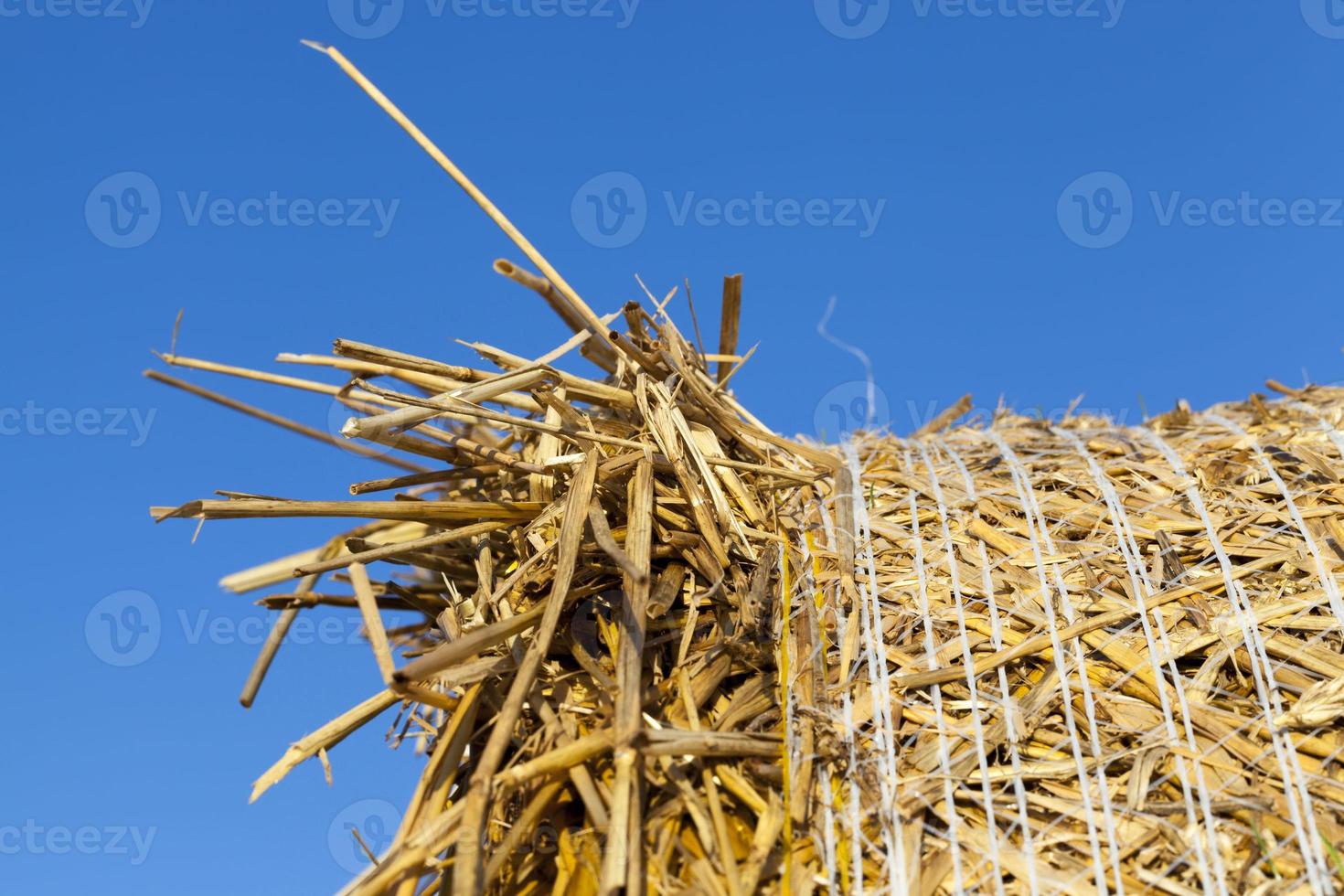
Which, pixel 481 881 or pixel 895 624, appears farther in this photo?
pixel 895 624

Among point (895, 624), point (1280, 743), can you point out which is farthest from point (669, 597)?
point (1280, 743)

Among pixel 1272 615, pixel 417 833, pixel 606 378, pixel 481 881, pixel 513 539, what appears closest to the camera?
pixel 481 881

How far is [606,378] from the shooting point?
120 inches

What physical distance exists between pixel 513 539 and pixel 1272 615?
5.74 ft

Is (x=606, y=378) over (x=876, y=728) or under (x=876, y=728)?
over

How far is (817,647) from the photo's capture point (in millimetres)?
2361

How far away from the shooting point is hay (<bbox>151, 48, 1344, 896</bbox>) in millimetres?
2029

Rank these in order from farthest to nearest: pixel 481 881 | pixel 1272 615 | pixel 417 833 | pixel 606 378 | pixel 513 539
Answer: pixel 606 378, pixel 513 539, pixel 1272 615, pixel 417 833, pixel 481 881

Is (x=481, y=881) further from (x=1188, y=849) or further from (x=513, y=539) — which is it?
(x=1188, y=849)

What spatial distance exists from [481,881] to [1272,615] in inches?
68.4

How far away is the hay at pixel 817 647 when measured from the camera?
2029 millimetres

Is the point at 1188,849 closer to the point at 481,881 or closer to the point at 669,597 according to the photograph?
the point at 669,597

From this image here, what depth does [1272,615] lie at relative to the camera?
234 cm

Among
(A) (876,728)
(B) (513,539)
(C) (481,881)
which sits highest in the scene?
(B) (513,539)
